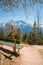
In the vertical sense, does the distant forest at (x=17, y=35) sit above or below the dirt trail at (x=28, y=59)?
above

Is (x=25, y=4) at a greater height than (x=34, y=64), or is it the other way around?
(x=25, y=4)

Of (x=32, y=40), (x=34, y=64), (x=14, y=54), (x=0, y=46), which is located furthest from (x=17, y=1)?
(x=32, y=40)

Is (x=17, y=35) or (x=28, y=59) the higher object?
(x=17, y=35)

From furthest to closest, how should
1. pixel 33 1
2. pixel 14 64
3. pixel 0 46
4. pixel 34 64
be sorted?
pixel 0 46 → pixel 34 64 → pixel 14 64 → pixel 33 1

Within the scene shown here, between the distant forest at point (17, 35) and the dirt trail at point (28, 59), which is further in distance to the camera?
the dirt trail at point (28, 59)

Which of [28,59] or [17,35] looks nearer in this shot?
[28,59]

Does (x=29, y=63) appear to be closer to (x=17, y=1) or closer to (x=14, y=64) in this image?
(x=14, y=64)

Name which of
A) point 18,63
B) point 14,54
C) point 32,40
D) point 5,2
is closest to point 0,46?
point 14,54

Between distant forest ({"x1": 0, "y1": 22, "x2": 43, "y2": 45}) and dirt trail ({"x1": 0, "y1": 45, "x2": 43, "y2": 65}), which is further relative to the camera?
dirt trail ({"x1": 0, "y1": 45, "x2": 43, "y2": 65})

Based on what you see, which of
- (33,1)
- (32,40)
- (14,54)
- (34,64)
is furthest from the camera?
(32,40)

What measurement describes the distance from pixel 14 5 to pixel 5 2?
21cm

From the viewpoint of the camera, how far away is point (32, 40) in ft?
186

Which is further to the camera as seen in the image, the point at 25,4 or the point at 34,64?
the point at 34,64

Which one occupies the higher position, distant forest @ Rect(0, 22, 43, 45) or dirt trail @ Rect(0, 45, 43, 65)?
distant forest @ Rect(0, 22, 43, 45)
